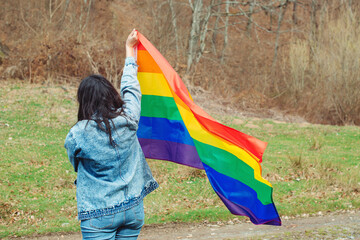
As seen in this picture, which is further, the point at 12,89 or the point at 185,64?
the point at 185,64

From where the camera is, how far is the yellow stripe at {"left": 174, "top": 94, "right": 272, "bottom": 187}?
4543 millimetres

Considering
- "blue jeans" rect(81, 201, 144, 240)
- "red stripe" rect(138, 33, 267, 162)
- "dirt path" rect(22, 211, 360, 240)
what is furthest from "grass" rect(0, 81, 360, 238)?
"blue jeans" rect(81, 201, 144, 240)

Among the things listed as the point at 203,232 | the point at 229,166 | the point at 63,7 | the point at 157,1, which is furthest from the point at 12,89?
the point at 229,166

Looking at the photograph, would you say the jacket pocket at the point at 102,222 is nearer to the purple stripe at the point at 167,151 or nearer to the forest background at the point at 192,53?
the purple stripe at the point at 167,151

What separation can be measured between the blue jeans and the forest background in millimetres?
16964

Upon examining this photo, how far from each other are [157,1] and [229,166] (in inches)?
958

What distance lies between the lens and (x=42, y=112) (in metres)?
16.1

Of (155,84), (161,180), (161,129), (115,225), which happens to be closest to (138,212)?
(115,225)

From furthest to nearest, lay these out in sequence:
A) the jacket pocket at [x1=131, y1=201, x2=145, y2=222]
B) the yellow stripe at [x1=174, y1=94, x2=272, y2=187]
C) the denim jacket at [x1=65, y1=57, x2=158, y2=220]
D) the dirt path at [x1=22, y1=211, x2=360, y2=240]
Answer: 1. the dirt path at [x1=22, y1=211, x2=360, y2=240]
2. the yellow stripe at [x1=174, y1=94, x2=272, y2=187]
3. the jacket pocket at [x1=131, y1=201, x2=145, y2=222]
4. the denim jacket at [x1=65, y1=57, x2=158, y2=220]

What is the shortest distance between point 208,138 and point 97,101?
1.81m

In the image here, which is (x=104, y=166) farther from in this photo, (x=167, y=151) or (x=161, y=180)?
(x=161, y=180)

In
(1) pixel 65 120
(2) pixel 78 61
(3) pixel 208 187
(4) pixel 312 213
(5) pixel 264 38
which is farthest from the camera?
(5) pixel 264 38

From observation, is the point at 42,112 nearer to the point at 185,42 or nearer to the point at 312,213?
the point at 312,213

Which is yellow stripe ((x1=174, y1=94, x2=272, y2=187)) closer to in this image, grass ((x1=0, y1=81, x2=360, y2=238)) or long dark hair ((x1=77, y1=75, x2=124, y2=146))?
long dark hair ((x1=77, y1=75, x2=124, y2=146))
